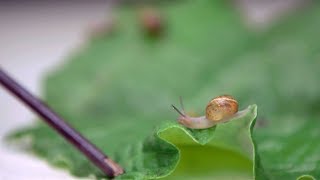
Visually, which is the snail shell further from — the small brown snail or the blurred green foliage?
the small brown snail

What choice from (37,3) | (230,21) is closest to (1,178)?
(230,21)

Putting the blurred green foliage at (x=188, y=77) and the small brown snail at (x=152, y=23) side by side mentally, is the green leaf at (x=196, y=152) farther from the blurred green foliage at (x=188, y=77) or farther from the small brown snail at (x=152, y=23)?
the small brown snail at (x=152, y=23)

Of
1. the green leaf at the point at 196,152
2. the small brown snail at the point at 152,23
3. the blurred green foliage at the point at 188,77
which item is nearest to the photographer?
the green leaf at the point at 196,152

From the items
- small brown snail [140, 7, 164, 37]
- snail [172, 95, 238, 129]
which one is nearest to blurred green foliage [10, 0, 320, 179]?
small brown snail [140, 7, 164, 37]

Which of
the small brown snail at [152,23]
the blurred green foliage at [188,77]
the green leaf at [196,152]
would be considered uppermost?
the small brown snail at [152,23]

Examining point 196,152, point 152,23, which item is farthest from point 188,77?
point 196,152

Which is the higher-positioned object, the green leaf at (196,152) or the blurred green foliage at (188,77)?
the blurred green foliage at (188,77)

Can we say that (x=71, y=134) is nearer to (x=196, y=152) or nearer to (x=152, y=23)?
(x=196, y=152)

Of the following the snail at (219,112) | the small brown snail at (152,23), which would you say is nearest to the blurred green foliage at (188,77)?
the small brown snail at (152,23)
